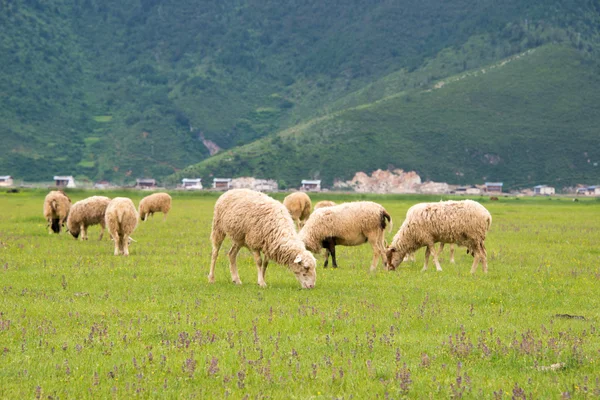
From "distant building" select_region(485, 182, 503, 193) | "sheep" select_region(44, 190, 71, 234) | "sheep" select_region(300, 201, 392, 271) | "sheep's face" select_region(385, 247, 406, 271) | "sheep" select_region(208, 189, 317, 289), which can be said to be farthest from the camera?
"distant building" select_region(485, 182, 503, 193)

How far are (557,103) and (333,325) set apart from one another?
7022 inches

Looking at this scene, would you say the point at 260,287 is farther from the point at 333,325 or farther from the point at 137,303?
the point at 333,325

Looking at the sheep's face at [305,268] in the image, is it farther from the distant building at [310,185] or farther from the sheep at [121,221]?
the distant building at [310,185]

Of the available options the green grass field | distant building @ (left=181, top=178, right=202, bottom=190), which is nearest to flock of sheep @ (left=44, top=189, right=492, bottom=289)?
the green grass field

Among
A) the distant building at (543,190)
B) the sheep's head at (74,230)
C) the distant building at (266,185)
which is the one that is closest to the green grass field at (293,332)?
the sheep's head at (74,230)

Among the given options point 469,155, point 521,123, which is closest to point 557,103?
point 521,123

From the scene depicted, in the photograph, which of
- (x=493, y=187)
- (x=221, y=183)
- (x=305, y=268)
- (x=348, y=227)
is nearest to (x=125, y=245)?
(x=348, y=227)

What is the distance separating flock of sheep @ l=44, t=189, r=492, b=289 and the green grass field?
2.47 feet

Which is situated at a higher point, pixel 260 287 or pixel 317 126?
pixel 317 126

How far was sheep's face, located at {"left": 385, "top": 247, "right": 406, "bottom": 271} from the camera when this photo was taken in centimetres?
2216

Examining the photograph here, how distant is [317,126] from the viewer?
194m

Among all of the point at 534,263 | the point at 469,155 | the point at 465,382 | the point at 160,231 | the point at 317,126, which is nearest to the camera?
the point at 465,382

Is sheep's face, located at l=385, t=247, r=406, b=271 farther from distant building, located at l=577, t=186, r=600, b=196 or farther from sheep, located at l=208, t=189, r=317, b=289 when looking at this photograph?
distant building, located at l=577, t=186, r=600, b=196

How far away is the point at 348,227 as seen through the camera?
2234cm
